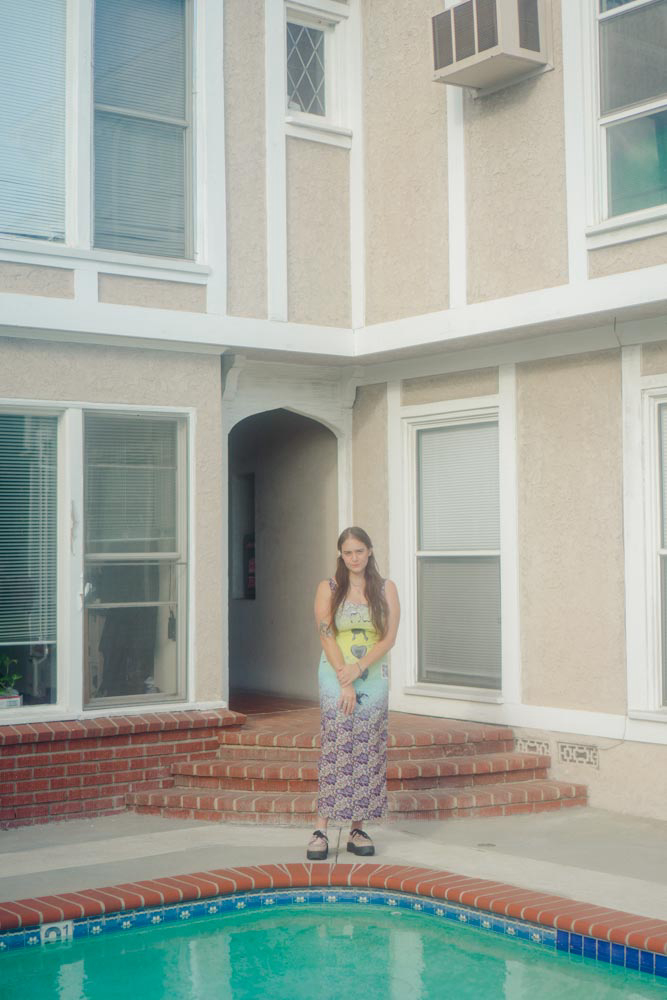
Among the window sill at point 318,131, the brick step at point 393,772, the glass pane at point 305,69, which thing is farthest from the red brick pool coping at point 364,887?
the glass pane at point 305,69

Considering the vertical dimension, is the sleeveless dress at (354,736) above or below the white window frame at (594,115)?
below

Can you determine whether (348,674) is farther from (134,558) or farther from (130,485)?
(130,485)

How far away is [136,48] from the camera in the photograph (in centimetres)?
950

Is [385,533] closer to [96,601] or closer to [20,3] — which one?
[96,601]

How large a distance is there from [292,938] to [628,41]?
6259 mm

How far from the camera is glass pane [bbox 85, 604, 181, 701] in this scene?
914cm

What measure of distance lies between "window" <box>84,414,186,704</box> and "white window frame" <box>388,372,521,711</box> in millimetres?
1973

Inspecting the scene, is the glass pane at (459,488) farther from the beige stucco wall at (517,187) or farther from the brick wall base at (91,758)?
the brick wall base at (91,758)

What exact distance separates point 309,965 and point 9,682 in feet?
12.1

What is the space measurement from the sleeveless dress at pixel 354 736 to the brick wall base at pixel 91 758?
2.14m

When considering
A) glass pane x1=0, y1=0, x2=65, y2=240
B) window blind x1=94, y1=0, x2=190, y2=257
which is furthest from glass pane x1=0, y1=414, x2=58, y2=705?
window blind x1=94, y1=0, x2=190, y2=257

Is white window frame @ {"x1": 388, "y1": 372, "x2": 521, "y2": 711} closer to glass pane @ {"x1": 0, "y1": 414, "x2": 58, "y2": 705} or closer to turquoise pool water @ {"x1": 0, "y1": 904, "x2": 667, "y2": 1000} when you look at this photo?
glass pane @ {"x1": 0, "y1": 414, "x2": 58, "y2": 705}

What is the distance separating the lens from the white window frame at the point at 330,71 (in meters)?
10.2

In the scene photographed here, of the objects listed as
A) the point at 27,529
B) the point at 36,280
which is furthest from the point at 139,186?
the point at 27,529
